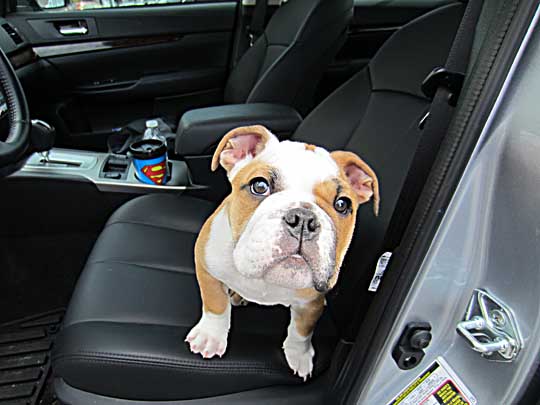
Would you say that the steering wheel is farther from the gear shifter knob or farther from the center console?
the center console

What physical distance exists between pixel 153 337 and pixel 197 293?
0.16m

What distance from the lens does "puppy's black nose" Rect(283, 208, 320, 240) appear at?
2.16ft

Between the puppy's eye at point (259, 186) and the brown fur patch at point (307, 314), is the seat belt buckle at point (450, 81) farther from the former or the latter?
the brown fur patch at point (307, 314)

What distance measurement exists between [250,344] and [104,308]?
0.31 metres

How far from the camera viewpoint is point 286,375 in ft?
3.13

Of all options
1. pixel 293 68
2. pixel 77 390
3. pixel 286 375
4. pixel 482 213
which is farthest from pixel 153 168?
pixel 482 213

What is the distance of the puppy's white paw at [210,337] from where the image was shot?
930mm

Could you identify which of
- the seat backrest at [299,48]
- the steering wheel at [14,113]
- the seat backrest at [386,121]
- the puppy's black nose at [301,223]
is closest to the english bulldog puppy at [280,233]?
the puppy's black nose at [301,223]

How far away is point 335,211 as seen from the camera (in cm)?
75

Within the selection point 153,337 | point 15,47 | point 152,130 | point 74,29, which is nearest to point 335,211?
point 153,337

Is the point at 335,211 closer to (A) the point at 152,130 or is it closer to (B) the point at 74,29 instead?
(A) the point at 152,130

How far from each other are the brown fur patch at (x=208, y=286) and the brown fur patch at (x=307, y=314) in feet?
0.44

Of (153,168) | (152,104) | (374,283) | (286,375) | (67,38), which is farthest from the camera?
(152,104)

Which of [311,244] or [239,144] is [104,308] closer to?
[239,144]
